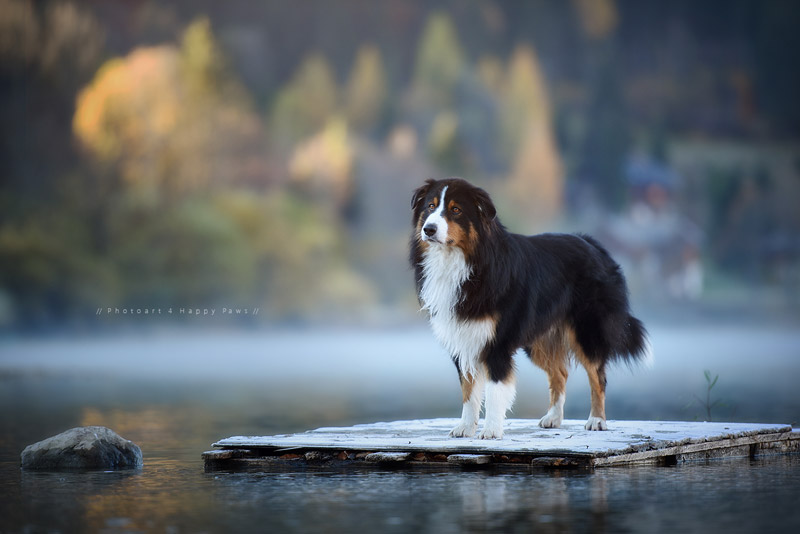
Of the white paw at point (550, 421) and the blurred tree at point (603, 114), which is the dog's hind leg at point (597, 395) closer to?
the white paw at point (550, 421)

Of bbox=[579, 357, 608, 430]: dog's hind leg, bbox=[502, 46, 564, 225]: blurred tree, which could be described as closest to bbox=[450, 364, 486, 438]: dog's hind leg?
bbox=[579, 357, 608, 430]: dog's hind leg

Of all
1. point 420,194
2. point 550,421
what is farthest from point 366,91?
point 420,194

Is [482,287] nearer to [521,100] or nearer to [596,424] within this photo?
[596,424]

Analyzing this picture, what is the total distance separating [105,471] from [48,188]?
104 feet

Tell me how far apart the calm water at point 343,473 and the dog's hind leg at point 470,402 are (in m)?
0.68

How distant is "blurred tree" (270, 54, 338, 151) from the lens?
42.7 meters

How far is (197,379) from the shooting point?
79.6 ft

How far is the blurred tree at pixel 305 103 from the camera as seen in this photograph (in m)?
42.7

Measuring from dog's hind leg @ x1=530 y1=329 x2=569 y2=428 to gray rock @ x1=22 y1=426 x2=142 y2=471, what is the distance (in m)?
3.14

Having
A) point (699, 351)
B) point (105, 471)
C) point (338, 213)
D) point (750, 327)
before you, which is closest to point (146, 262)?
point (338, 213)

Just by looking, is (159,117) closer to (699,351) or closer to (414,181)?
(414,181)

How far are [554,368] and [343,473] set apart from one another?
217 centimetres

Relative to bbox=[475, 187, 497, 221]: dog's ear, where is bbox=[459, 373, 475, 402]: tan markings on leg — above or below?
below

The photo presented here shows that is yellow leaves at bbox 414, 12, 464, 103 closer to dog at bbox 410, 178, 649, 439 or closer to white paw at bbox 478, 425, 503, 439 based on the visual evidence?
dog at bbox 410, 178, 649, 439
